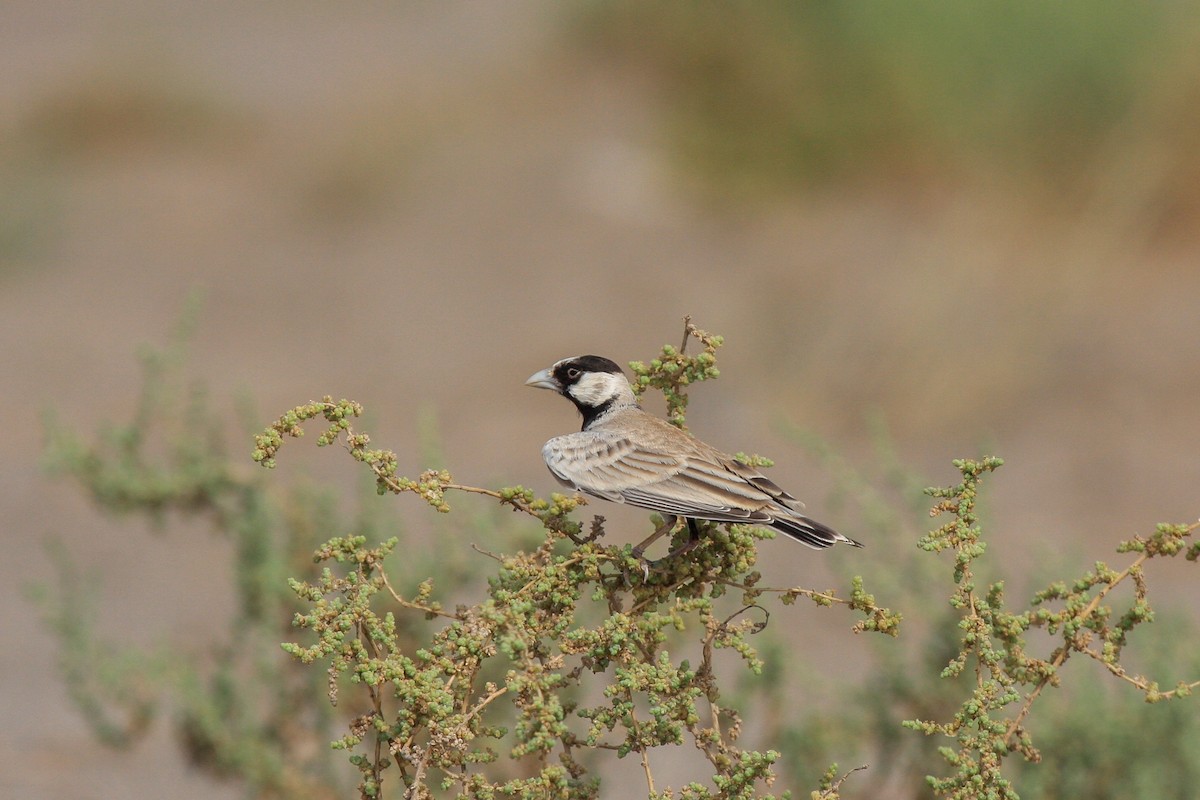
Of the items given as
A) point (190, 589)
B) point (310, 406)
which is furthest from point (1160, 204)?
point (310, 406)

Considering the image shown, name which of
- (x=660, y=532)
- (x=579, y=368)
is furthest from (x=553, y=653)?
(x=579, y=368)

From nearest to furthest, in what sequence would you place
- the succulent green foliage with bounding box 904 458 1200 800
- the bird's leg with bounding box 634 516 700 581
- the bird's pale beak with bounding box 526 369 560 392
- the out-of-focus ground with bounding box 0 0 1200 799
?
the succulent green foliage with bounding box 904 458 1200 800 → the bird's leg with bounding box 634 516 700 581 → the bird's pale beak with bounding box 526 369 560 392 → the out-of-focus ground with bounding box 0 0 1200 799

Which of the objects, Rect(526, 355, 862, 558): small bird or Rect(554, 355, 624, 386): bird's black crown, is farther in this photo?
Rect(554, 355, 624, 386): bird's black crown

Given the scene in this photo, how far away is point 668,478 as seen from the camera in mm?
3549

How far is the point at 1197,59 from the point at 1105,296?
7.16ft

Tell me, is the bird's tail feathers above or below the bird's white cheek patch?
below

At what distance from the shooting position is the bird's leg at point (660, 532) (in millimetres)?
3264

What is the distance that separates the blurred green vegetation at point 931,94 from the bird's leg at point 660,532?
30.7ft

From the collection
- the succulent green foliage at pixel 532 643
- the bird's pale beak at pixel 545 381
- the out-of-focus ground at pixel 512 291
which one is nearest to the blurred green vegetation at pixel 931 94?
the out-of-focus ground at pixel 512 291

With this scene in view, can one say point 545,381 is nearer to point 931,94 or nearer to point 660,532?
point 660,532

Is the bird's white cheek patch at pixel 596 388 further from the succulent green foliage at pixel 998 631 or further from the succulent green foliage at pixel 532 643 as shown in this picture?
the succulent green foliage at pixel 998 631

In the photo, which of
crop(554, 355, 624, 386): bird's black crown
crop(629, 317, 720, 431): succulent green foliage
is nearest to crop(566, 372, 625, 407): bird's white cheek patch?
crop(554, 355, 624, 386): bird's black crown

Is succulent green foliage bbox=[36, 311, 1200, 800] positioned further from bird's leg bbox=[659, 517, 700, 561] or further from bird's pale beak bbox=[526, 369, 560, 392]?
bird's pale beak bbox=[526, 369, 560, 392]

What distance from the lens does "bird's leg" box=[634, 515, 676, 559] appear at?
326 cm
